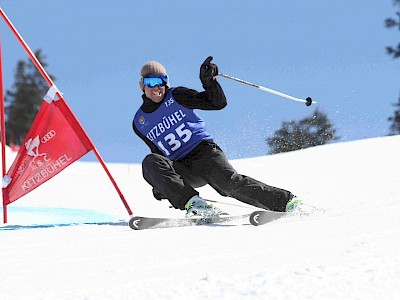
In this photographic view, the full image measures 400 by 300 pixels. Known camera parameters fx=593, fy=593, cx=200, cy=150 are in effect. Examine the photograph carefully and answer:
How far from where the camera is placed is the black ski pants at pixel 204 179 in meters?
3.53

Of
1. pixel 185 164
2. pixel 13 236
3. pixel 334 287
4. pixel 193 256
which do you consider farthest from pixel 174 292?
pixel 185 164

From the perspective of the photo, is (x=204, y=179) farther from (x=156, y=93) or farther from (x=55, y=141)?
(x=55, y=141)

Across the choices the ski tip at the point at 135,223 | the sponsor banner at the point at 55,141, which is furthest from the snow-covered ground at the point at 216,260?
the sponsor banner at the point at 55,141

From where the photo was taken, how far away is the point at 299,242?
2307 mm

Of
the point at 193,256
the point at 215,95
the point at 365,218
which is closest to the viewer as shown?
the point at 193,256

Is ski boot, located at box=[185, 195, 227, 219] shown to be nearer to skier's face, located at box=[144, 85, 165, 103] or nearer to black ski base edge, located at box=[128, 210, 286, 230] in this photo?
black ski base edge, located at box=[128, 210, 286, 230]

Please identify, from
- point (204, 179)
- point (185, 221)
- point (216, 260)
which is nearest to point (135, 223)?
point (185, 221)

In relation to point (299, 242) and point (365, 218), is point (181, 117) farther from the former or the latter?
point (299, 242)

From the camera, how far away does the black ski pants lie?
11.6 ft

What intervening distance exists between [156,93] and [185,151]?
0.43 m

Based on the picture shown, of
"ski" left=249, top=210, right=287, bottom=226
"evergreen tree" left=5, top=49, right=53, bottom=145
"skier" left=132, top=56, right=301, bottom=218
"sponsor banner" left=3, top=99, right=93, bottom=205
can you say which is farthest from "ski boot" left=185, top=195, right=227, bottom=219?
"evergreen tree" left=5, top=49, right=53, bottom=145

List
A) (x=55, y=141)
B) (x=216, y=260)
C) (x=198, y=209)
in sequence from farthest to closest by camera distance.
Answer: (x=55, y=141)
(x=198, y=209)
(x=216, y=260)

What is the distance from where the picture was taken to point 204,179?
12.7 feet

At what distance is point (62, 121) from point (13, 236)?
1.42 meters
